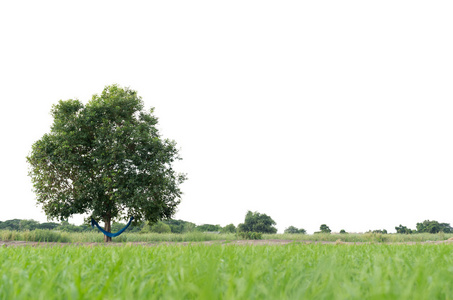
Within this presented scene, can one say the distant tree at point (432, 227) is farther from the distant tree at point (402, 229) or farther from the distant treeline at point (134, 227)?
the distant treeline at point (134, 227)

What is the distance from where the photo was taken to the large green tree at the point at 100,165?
16500 mm

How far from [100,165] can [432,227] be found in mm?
28050

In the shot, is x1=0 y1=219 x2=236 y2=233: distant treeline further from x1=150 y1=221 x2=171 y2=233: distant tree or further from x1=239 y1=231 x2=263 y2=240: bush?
x1=239 y1=231 x2=263 y2=240: bush

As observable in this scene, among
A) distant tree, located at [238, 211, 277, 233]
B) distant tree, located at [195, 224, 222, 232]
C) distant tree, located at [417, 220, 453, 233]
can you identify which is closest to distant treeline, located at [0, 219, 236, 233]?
distant tree, located at [195, 224, 222, 232]

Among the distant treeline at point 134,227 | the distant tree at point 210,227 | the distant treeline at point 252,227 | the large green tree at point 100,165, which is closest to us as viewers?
the large green tree at point 100,165

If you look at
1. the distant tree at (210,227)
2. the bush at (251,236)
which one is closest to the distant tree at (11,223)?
the distant tree at (210,227)

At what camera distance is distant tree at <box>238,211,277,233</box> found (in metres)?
25.8

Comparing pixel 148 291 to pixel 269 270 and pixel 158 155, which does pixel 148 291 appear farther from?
pixel 158 155

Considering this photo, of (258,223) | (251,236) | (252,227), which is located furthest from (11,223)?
(251,236)

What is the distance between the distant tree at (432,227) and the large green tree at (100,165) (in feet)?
77.2

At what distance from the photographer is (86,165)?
17344 mm

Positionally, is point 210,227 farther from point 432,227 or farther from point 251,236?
point 432,227

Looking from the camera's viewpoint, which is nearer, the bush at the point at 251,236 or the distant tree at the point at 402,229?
the bush at the point at 251,236

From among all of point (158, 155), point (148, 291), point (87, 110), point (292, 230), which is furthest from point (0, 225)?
point (148, 291)
